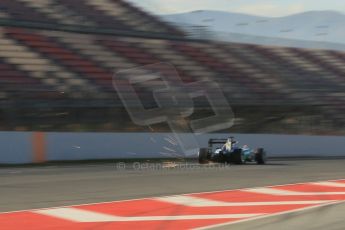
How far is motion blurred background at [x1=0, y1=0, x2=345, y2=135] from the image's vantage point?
21.1 m

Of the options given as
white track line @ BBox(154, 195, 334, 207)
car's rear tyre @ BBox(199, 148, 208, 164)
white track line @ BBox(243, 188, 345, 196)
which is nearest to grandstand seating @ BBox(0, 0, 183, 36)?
car's rear tyre @ BBox(199, 148, 208, 164)

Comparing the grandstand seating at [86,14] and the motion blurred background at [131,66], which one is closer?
the motion blurred background at [131,66]

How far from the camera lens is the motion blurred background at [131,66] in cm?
2114

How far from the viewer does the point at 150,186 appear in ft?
36.4

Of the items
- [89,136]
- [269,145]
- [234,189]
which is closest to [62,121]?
[89,136]

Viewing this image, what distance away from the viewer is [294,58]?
→ 1401 inches

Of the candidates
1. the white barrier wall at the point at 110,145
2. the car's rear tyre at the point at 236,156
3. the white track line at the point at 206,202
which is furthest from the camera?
the white barrier wall at the point at 110,145

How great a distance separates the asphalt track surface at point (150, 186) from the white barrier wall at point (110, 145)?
4.30 meters

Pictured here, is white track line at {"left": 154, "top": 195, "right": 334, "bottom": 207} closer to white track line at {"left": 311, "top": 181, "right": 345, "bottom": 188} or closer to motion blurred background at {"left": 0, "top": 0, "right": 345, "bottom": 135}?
white track line at {"left": 311, "top": 181, "right": 345, "bottom": 188}

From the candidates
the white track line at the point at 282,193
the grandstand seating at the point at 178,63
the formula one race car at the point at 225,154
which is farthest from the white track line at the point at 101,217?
the grandstand seating at the point at 178,63

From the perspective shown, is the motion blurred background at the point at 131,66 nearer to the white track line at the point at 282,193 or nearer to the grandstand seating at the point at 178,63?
the grandstand seating at the point at 178,63

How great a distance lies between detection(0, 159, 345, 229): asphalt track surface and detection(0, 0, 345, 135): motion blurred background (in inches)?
253

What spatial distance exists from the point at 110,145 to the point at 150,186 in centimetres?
1015

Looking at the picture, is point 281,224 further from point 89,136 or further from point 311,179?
point 89,136
